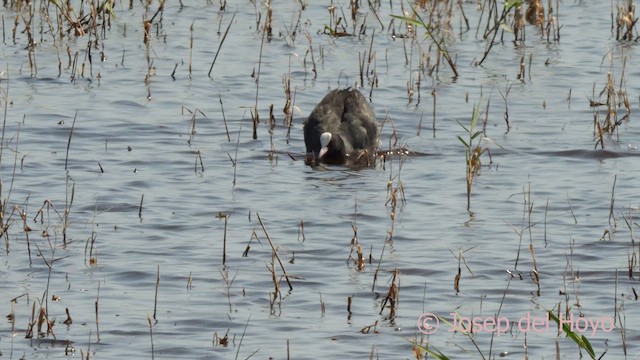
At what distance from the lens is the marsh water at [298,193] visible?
854 cm

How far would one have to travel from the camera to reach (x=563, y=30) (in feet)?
62.6

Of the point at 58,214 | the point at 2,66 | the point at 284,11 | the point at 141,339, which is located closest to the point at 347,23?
the point at 284,11

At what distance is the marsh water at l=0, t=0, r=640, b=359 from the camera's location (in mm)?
8539

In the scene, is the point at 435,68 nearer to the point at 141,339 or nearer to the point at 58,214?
the point at 58,214

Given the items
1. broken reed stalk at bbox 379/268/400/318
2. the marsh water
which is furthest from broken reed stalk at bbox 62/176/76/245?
broken reed stalk at bbox 379/268/400/318

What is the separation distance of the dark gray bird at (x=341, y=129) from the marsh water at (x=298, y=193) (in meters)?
0.20

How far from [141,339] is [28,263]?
159 cm

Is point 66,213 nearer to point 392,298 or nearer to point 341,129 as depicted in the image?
point 392,298

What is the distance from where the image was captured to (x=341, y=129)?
14.5 m

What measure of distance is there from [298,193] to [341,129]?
7.94 ft

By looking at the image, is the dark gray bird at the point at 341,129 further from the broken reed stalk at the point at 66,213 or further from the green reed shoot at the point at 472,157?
the broken reed stalk at the point at 66,213

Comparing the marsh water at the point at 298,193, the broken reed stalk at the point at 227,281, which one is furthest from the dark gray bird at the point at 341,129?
the broken reed stalk at the point at 227,281

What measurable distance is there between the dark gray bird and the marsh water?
0.20 meters

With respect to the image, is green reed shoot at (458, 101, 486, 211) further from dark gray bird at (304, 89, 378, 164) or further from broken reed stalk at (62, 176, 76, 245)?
broken reed stalk at (62, 176, 76, 245)
